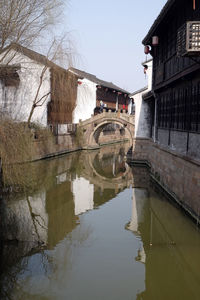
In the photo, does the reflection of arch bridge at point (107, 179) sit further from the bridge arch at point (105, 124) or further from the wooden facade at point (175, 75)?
the bridge arch at point (105, 124)

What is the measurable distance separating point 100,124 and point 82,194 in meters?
15.3

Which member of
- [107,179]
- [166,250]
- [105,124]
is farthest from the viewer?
[105,124]

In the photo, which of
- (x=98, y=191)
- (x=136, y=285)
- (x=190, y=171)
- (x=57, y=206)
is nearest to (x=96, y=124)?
(x=98, y=191)

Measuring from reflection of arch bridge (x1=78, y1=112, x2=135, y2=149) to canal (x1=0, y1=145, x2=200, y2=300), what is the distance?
43.4ft

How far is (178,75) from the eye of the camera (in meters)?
10.3

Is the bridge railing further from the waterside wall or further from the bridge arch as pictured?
the waterside wall

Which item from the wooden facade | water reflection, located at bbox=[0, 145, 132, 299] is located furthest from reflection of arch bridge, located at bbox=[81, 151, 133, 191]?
the wooden facade

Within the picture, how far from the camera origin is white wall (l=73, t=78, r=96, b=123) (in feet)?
97.2

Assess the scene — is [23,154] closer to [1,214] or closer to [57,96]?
[1,214]

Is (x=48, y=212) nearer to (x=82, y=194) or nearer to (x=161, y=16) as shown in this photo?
(x=82, y=194)

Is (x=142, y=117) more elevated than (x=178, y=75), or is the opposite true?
(x=178, y=75)

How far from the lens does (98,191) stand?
1382cm

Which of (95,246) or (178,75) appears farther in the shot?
(178,75)

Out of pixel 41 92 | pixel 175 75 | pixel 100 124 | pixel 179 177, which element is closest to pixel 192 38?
pixel 175 75
